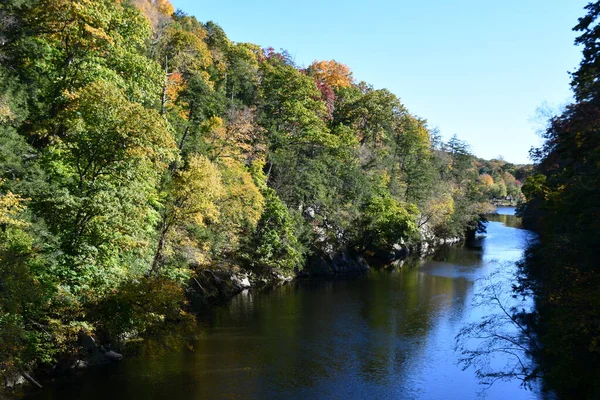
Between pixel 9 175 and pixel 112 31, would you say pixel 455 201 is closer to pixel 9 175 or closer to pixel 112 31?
pixel 112 31

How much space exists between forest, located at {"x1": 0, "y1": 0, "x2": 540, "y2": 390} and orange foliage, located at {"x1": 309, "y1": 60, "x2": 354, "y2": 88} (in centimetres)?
3117

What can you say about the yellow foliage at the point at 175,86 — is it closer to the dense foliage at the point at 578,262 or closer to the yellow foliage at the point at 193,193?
the yellow foliage at the point at 193,193

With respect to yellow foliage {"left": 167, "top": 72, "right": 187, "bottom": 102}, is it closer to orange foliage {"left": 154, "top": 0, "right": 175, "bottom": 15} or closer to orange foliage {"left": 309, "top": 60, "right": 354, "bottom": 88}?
orange foliage {"left": 154, "top": 0, "right": 175, "bottom": 15}

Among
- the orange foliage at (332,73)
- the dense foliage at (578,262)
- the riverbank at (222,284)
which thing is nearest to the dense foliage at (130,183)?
the riverbank at (222,284)

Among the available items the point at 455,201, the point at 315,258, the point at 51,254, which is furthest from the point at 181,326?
the point at 455,201

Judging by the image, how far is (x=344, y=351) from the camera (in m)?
21.1

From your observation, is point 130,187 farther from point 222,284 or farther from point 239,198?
point 222,284

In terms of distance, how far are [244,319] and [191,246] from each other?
5.42m

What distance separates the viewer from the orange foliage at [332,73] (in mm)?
71688

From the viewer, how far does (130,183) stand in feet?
54.4

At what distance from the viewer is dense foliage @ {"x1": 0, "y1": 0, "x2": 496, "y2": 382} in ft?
49.7

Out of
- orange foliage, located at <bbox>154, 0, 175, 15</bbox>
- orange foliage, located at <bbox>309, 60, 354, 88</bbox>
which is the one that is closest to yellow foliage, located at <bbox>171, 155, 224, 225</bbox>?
orange foliage, located at <bbox>154, 0, 175, 15</bbox>

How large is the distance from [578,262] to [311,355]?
12.0 metres

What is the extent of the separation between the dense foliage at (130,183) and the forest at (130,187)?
0.27 ft
